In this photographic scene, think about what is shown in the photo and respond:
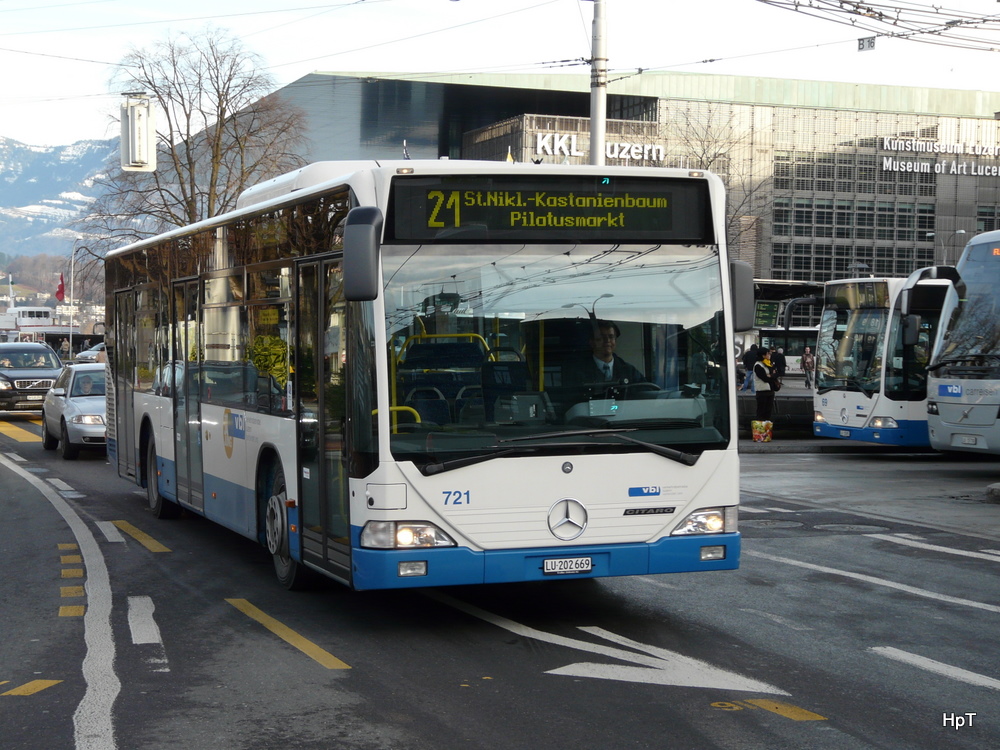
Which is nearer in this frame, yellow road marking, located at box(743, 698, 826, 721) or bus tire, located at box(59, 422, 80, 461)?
yellow road marking, located at box(743, 698, 826, 721)

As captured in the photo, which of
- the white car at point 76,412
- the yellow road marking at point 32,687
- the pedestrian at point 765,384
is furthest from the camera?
the pedestrian at point 765,384

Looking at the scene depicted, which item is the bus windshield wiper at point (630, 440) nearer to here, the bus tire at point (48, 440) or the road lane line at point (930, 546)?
the road lane line at point (930, 546)

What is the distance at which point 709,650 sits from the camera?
7.21 metres

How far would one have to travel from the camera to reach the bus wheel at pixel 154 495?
13070 mm

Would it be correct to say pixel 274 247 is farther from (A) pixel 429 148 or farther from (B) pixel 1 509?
(A) pixel 429 148

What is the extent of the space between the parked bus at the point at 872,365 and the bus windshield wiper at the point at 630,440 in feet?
43.1

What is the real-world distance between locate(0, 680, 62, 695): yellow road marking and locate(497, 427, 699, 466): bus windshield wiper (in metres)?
2.66

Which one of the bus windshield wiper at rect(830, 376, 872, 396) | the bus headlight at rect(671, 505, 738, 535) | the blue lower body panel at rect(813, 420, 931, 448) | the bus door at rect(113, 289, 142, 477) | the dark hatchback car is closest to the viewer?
the bus headlight at rect(671, 505, 738, 535)

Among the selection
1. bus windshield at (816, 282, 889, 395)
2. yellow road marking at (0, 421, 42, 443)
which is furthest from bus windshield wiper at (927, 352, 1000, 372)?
yellow road marking at (0, 421, 42, 443)

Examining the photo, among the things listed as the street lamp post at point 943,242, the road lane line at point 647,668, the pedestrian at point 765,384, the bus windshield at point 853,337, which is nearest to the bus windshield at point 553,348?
the road lane line at point 647,668

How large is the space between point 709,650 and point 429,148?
78.2m

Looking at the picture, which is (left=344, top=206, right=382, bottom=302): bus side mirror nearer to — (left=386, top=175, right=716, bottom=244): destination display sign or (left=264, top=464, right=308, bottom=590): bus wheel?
(left=386, top=175, right=716, bottom=244): destination display sign

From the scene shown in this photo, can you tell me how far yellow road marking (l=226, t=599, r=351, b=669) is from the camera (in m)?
6.94

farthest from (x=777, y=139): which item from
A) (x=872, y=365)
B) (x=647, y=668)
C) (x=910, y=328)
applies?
(x=647, y=668)
